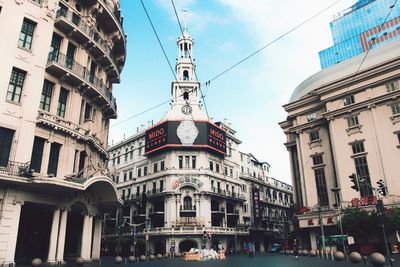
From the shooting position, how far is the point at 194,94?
60062 mm

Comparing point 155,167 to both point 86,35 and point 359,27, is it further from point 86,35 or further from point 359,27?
point 359,27

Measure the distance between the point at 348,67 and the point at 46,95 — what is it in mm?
35847

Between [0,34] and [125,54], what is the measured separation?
14408 mm

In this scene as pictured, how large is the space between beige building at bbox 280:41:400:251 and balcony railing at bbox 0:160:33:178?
3038 centimetres

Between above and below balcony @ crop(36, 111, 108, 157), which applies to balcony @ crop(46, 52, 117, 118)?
above

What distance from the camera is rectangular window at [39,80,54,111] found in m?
20.5

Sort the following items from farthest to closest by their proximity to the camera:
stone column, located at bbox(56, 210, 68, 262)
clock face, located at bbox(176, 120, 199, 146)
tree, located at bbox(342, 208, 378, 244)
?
clock face, located at bbox(176, 120, 199, 146) < tree, located at bbox(342, 208, 378, 244) < stone column, located at bbox(56, 210, 68, 262)

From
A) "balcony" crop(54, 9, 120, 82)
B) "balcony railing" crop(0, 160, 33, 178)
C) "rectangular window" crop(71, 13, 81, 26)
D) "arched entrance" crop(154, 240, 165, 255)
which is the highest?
"rectangular window" crop(71, 13, 81, 26)

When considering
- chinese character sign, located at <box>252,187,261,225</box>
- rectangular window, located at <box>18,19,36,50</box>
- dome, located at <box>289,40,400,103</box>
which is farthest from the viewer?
chinese character sign, located at <box>252,187,261,225</box>

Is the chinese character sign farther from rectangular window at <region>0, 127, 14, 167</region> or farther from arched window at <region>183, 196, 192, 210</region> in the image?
rectangular window at <region>0, 127, 14, 167</region>

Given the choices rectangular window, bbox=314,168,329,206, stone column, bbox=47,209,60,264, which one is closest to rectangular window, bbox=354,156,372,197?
rectangular window, bbox=314,168,329,206

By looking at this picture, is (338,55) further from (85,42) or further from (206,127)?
(85,42)

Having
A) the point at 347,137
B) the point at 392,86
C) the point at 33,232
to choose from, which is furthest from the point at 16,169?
the point at 392,86

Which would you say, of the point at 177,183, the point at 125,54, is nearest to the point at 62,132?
the point at 125,54
